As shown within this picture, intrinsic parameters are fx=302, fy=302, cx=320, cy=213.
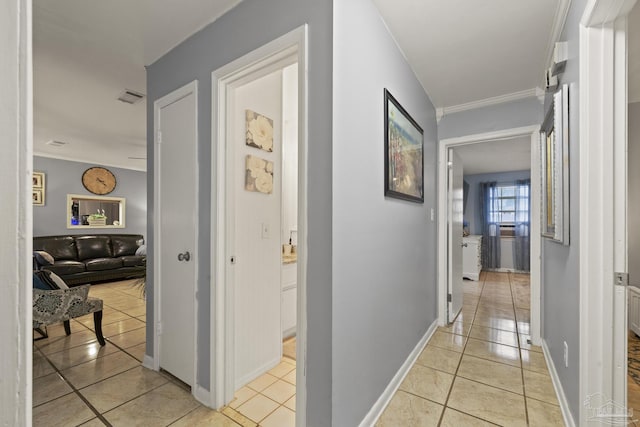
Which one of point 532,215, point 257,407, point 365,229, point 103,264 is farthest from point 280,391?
point 103,264

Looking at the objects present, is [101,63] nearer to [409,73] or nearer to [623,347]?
[409,73]

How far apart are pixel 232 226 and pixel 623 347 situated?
6.66 ft

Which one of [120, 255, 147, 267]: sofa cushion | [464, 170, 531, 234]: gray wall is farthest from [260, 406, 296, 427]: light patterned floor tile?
[464, 170, 531, 234]: gray wall

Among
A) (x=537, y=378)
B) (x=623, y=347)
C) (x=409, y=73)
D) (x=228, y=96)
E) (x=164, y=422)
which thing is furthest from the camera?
(x=409, y=73)

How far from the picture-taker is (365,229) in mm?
1678

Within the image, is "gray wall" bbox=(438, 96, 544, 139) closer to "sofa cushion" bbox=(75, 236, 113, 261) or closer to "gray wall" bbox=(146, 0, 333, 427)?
"gray wall" bbox=(146, 0, 333, 427)

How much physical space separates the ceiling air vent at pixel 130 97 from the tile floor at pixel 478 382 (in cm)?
353

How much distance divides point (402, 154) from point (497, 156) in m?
4.20

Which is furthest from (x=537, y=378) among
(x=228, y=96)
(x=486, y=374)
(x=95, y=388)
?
(x=95, y=388)

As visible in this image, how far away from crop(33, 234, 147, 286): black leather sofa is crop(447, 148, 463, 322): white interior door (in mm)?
5120

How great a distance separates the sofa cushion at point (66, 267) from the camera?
15.5 ft

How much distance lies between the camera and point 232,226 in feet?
6.32

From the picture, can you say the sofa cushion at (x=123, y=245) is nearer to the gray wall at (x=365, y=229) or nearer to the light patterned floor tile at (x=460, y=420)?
the gray wall at (x=365, y=229)

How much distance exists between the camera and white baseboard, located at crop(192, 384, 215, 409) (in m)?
1.89
